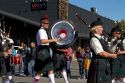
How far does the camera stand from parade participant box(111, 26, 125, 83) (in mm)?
10478

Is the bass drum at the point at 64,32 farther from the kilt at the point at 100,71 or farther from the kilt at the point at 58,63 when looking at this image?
the kilt at the point at 100,71

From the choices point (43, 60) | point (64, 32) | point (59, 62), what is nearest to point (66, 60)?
point (59, 62)

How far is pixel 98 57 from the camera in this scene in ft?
26.4

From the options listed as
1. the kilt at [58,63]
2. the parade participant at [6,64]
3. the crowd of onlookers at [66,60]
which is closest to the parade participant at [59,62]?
the kilt at [58,63]

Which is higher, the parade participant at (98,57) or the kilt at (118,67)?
the parade participant at (98,57)

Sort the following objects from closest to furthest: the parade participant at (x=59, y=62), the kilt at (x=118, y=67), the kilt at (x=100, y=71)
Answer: the kilt at (x=100, y=71), the kilt at (x=118, y=67), the parade participant at (x=59, y=62)

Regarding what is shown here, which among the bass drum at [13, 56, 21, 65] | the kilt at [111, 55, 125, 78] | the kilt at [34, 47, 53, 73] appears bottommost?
the bass drum at [13, 56, 21, 65]

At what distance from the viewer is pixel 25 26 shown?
3241 cm

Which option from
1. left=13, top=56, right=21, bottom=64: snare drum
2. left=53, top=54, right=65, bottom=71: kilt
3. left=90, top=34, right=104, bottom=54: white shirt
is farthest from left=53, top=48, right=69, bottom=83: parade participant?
left=13, top=56, right=21, bottom=64: snare drum

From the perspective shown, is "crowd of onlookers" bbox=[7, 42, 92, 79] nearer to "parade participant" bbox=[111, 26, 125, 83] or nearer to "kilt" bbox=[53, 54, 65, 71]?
"kilt" bbox=[53, 54, 65, 71]

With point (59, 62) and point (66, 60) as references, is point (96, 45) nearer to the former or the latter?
point (59, 62)

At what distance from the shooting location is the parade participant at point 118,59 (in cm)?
1048

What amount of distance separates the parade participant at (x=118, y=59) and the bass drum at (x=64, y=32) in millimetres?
1008

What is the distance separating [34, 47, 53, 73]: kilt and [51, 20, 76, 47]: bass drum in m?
0.53
